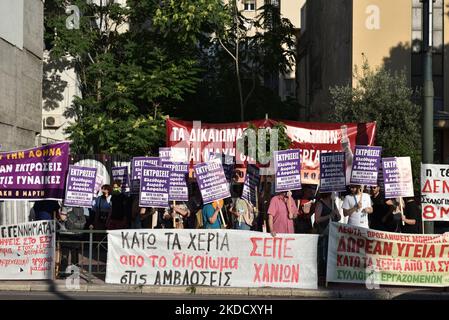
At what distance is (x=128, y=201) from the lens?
52.6 feet

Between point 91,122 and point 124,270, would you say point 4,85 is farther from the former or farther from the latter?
point 124,270

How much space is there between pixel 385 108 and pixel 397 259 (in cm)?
1218

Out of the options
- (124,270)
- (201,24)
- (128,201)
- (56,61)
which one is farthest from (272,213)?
(56,61)

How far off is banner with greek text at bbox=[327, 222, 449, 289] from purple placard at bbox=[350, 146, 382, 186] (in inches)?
55.1

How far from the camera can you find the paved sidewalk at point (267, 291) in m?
12.1

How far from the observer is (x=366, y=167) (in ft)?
45.3

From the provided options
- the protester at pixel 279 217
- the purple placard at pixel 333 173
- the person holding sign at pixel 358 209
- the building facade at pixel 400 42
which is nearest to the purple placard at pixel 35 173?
the protester at pixel 279 217

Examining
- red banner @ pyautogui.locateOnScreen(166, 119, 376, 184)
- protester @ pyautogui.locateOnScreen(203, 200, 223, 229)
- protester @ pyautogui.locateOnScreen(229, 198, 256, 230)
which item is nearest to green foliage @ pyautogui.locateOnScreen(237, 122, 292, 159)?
red banner @ pyautogui.locateOnScreen(166, 119, 376, 184)

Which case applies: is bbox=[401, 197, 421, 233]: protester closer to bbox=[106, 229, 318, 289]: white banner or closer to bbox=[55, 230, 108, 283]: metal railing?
Result: bbox=[106, 229, 318, 289]: white banner

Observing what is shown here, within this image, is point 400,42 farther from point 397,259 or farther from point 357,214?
point 397,259

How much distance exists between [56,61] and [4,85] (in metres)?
7.06

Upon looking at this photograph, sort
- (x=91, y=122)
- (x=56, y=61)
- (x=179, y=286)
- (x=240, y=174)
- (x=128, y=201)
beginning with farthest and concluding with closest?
1. (x=56, y=61)
2. (x=91, y=122)
3. (x=128, y=201)
4. (x=240, y=174)
5. (x=179, y=286)

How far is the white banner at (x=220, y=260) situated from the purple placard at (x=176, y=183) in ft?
5.71

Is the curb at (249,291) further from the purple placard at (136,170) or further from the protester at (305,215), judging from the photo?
the purple placard at (136,170)
